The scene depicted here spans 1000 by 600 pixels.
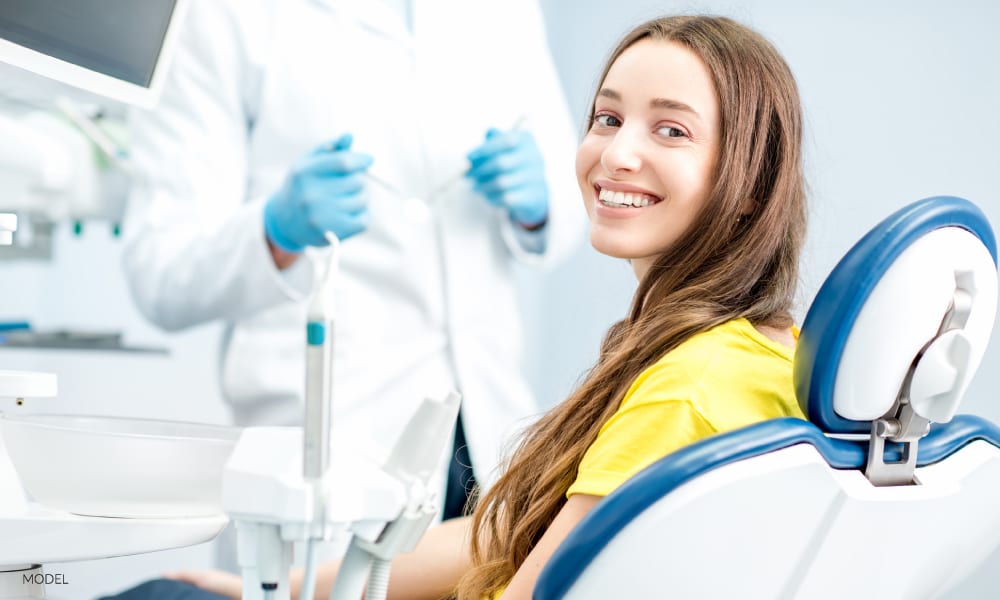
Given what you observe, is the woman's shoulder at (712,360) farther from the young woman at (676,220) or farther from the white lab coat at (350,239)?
the white lab coat at (350,239)

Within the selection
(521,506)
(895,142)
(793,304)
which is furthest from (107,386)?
(895,142)

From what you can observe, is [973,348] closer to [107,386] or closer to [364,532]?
[364,532]

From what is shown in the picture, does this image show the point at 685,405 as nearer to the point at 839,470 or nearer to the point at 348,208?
the point at 839,470

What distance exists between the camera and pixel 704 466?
2.03 ft

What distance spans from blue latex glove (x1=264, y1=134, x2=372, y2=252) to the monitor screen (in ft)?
1.58

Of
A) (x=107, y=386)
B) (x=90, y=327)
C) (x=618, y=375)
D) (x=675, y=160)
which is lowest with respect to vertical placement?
(x=107, y=386)

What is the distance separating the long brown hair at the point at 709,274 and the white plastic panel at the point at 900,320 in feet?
0.68

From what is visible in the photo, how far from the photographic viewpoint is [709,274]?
934mm

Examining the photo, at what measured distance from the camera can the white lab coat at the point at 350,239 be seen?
162cm

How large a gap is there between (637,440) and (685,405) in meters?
0.05

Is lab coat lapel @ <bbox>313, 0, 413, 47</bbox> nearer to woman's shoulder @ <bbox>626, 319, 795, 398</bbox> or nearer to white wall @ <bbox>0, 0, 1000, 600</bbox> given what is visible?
white wall @ <bbox>0, 0, 1000, 600</bbox>

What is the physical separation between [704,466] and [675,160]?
412 mm

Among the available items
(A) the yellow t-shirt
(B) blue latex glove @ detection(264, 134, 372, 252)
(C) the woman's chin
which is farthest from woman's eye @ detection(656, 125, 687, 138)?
(B) blue latex glove @ detection(264, 134, 372, 252)

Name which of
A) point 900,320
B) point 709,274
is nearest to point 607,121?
point 709,274
